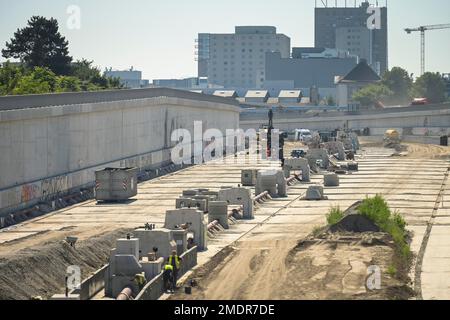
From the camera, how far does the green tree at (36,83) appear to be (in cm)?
11019

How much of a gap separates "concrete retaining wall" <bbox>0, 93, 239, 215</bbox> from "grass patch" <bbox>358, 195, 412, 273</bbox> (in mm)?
21616

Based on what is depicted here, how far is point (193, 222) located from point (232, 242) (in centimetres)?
333

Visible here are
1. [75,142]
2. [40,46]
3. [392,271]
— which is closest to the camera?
[392,271]

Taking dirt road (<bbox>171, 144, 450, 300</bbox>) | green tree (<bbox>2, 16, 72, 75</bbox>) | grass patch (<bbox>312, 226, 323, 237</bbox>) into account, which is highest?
green tree (<bbox>2, 16, 72, 75</bbox>)

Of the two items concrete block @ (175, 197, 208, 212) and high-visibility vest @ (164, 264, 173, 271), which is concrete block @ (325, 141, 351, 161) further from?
high-visibility vest @ (164, 264, 173, 271)

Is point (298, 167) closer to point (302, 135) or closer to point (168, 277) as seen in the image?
point (168, 277)

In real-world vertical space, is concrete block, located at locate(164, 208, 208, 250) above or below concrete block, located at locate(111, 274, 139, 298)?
above

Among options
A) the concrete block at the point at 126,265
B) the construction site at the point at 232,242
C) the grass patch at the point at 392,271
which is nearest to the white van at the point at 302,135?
the construction site at the point at 232,242

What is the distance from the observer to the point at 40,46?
151 m

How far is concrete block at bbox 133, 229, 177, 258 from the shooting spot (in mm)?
47188

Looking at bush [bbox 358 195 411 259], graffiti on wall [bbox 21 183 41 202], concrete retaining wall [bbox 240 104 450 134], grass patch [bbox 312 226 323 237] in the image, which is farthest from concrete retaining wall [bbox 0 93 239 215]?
concrete retaining wall [bbox 240 104 450 134]

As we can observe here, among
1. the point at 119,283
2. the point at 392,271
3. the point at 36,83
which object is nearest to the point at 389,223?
the point at 392,271

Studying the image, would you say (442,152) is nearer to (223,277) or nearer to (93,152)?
(93,152)
